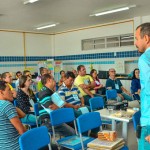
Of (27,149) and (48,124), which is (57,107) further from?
(27,149)

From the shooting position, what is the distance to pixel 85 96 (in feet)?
18.1

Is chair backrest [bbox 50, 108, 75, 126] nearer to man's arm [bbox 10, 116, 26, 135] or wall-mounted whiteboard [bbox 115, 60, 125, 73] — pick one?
man's arm [bbox 10, 116, 26, 135]

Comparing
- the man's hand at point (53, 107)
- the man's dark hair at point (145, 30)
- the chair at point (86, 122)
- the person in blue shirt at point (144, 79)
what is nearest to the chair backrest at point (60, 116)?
the man's hand at point (53, 107)

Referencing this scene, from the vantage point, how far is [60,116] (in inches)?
125

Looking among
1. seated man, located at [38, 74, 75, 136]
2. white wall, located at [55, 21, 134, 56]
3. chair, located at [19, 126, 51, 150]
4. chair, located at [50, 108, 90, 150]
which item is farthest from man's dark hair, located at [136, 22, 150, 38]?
white wall, located at [55, 21, 134, 56]

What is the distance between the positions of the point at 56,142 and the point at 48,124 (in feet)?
1.66

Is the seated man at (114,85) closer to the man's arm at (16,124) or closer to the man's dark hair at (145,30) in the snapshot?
the man's arm at (16,124)

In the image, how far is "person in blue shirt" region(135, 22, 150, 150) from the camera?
1495 mm

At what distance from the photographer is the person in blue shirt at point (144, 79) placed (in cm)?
150

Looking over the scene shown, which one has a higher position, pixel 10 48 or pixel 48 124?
pixel 10 48

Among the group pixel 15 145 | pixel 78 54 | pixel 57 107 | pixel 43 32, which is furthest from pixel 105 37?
pixel 15 145

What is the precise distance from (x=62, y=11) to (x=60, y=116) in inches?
164

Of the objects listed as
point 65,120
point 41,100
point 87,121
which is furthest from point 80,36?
point 87,121

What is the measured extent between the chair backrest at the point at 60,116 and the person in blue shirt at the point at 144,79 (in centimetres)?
161
